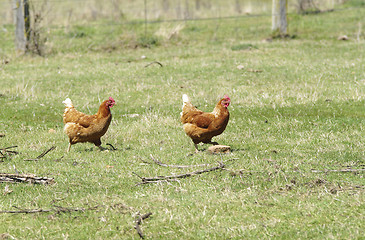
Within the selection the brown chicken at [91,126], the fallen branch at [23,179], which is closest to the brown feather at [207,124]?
the brown chicken at [91,126]

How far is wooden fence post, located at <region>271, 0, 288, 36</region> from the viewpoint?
811 inches

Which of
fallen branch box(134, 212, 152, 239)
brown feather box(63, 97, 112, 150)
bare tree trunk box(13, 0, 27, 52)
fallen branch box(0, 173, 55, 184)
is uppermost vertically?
bare tree trunk box(13, 0, 27, 52)

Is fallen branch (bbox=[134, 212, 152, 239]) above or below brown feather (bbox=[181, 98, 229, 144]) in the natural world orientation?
below

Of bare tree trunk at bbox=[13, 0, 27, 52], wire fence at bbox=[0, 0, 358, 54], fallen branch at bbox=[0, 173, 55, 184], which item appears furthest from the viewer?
wire fence at bbox=[0, 0, 358, 54]

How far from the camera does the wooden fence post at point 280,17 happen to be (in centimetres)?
2061

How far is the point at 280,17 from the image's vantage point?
20.7 meters

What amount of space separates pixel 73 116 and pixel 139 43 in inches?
→ 453

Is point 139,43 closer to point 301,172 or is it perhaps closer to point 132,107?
point 132,107

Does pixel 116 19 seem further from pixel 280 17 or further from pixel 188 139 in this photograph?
pixel 188 139

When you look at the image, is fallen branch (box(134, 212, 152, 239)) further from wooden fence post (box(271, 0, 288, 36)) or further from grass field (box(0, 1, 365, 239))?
wooden fence post (box(271, 0, 288, 36))

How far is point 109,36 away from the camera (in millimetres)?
21641

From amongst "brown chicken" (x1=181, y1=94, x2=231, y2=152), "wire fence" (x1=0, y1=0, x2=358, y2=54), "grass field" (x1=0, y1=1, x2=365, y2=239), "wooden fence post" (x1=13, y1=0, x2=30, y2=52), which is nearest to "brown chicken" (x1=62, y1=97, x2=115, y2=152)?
"grass field" (x1=0, y1=1, x2=365, y2=239)

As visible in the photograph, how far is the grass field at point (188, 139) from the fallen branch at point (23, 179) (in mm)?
96

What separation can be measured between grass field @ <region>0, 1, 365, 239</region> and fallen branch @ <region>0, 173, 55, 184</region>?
0.10 m
